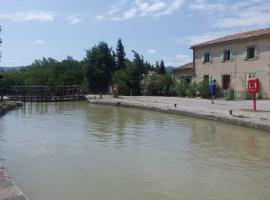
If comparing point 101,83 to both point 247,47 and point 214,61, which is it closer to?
point 214,61

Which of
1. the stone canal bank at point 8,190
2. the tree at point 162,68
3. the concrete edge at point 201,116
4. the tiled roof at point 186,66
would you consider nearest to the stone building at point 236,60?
the tiled roof at point 186,66

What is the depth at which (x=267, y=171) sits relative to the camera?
33.9ft

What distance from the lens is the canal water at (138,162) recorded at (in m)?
8.63

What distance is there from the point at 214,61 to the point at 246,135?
81.2 feet

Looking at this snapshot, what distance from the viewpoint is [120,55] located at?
5409cm

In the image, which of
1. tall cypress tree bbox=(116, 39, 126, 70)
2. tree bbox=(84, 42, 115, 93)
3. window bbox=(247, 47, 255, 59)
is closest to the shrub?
window bbox=(247, 47, 255, 59)

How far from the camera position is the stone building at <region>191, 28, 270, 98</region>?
34.5m

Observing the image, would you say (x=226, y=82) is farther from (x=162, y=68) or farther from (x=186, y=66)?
(x=162, y=68)

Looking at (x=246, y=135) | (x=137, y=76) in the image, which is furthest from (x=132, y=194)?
(x=137, y=76)

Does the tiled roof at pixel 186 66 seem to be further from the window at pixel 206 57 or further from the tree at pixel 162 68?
the window at pixel 206 57

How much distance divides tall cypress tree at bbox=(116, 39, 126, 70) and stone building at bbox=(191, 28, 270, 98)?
11213mm

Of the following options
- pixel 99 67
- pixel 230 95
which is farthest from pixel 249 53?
pixel 99 67

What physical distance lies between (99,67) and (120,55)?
5.74 m

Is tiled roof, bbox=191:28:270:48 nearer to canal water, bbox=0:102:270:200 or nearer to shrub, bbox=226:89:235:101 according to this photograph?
shrub, bbox=226:89:235:101
